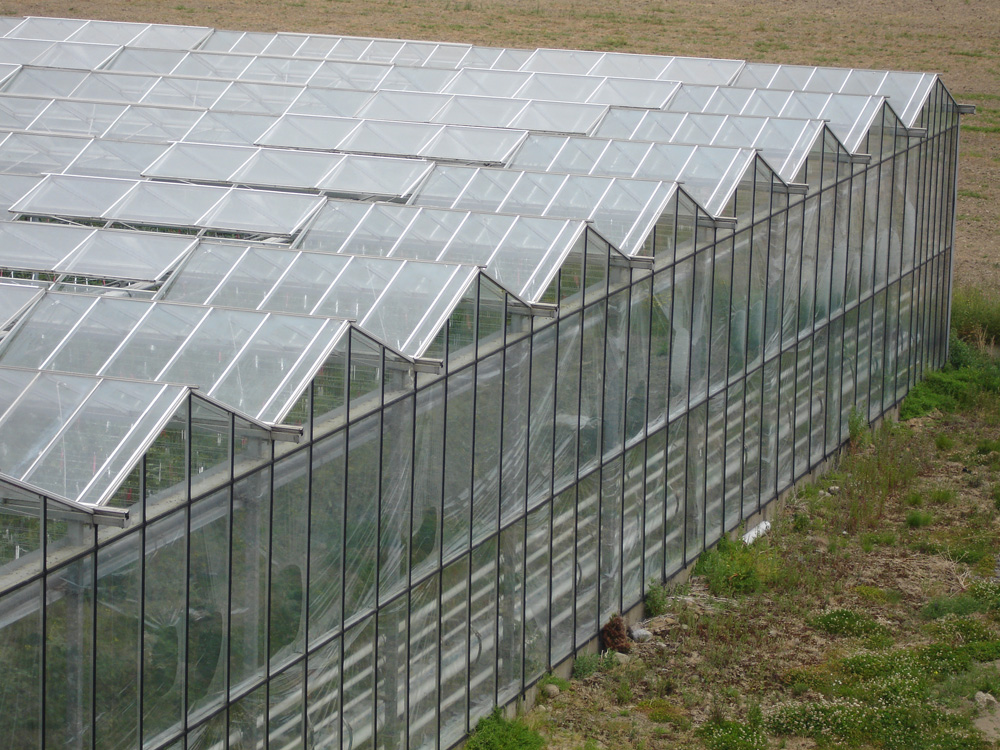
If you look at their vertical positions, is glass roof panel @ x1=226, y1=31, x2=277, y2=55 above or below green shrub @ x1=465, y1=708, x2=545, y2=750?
above

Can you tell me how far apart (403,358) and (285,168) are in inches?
382

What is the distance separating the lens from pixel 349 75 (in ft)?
111

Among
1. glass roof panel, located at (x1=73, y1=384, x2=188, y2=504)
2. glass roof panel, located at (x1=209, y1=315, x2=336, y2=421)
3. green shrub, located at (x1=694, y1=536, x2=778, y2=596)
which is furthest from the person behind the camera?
green shrub, located at (x1=694, y1=536, x2=778, y2=596)

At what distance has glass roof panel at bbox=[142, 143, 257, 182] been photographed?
79.7ft

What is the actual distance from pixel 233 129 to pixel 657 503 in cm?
1194

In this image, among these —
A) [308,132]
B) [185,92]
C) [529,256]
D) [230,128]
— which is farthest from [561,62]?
[529,256]

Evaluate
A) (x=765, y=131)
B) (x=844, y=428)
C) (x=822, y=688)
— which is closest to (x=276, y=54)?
(x=765, y=131)

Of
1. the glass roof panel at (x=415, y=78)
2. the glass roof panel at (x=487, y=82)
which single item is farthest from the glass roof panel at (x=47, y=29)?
the glass roof panel at (x=487, y=82)

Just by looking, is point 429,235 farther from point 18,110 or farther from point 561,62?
point 561,62

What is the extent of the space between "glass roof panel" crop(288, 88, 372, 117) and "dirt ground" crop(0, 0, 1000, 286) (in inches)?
1264

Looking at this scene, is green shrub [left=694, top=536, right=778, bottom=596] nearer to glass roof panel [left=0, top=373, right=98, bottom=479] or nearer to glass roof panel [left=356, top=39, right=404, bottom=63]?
glass roof panel [left=0, top=373, right=98, bottom=479]

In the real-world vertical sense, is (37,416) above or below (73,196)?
below

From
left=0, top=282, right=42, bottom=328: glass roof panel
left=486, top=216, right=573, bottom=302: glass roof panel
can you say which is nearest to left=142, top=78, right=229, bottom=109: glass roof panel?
left=486, top=216, right=573, bottom=302: glass roof panel

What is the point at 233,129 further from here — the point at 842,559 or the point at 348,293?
the point at 842,559
